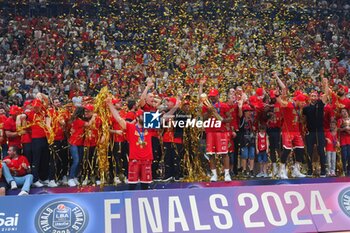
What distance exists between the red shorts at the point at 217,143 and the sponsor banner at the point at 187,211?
169 cm

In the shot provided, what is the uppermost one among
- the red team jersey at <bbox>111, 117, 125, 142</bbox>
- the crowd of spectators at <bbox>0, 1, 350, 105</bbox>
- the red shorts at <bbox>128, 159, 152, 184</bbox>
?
the crowd of spectators at <bbox>0, 1, 350, 105</bbox>

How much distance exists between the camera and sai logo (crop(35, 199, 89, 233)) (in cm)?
517

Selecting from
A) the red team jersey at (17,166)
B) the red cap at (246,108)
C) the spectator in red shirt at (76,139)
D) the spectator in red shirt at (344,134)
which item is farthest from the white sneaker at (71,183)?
the spectator in red shirt at (344,134)

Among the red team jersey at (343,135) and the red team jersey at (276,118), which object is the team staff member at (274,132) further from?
the red team jersey at (343,135)

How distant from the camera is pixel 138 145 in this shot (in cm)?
638

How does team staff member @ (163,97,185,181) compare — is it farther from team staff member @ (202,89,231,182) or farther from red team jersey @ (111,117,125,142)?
red team jersey @ (111,117,125,142)

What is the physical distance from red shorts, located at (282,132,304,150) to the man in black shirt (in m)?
0.28

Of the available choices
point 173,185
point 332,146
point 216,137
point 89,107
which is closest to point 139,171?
point 173,185

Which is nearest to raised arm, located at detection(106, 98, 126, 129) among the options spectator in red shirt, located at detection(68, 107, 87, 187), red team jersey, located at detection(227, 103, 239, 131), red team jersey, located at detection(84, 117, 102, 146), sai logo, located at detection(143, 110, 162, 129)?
sai logo, located at detection(143, 110, 162, 129)

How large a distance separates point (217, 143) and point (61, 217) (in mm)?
3004

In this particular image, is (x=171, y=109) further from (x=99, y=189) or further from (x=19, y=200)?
(x=19, y=200)

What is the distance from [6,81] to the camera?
11.4m

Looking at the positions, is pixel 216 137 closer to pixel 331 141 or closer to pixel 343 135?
pixel 331 141

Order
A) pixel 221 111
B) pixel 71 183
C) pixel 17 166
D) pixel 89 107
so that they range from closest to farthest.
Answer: pixel 17 166 → pixel 71 183 → pixel 89 107 → pixel 221 111
